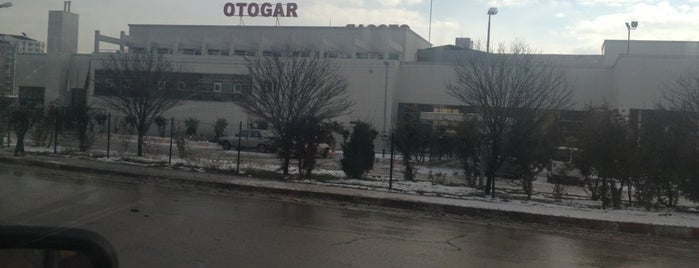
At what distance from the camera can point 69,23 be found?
7148 mm

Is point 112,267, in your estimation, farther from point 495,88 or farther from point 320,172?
point 320,172

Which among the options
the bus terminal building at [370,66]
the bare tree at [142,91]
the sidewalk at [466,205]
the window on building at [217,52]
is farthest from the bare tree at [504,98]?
the window on building at [217,52]

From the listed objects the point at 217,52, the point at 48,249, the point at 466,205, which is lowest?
the point at 466,205

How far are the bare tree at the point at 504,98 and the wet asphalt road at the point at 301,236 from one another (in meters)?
4.55

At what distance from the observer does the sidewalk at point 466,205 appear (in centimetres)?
1133

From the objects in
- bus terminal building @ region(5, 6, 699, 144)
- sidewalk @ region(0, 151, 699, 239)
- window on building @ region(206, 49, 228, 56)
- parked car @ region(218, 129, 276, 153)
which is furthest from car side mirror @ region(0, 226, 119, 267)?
window on building @ region(206, 49, 228, 56)

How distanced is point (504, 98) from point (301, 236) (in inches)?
355

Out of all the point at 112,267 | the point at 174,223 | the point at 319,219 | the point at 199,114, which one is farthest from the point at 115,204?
the point at 199,114

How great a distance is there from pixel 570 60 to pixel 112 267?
65.5m

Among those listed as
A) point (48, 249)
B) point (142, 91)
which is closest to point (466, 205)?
point (48, 249)

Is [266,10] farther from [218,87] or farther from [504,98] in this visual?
[504,98]

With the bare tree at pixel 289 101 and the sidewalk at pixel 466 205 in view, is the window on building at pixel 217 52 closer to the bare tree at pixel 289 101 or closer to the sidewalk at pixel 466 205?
the bare tree at pixel 289 101

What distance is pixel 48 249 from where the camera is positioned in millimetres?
2334

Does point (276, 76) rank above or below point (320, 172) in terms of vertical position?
above
